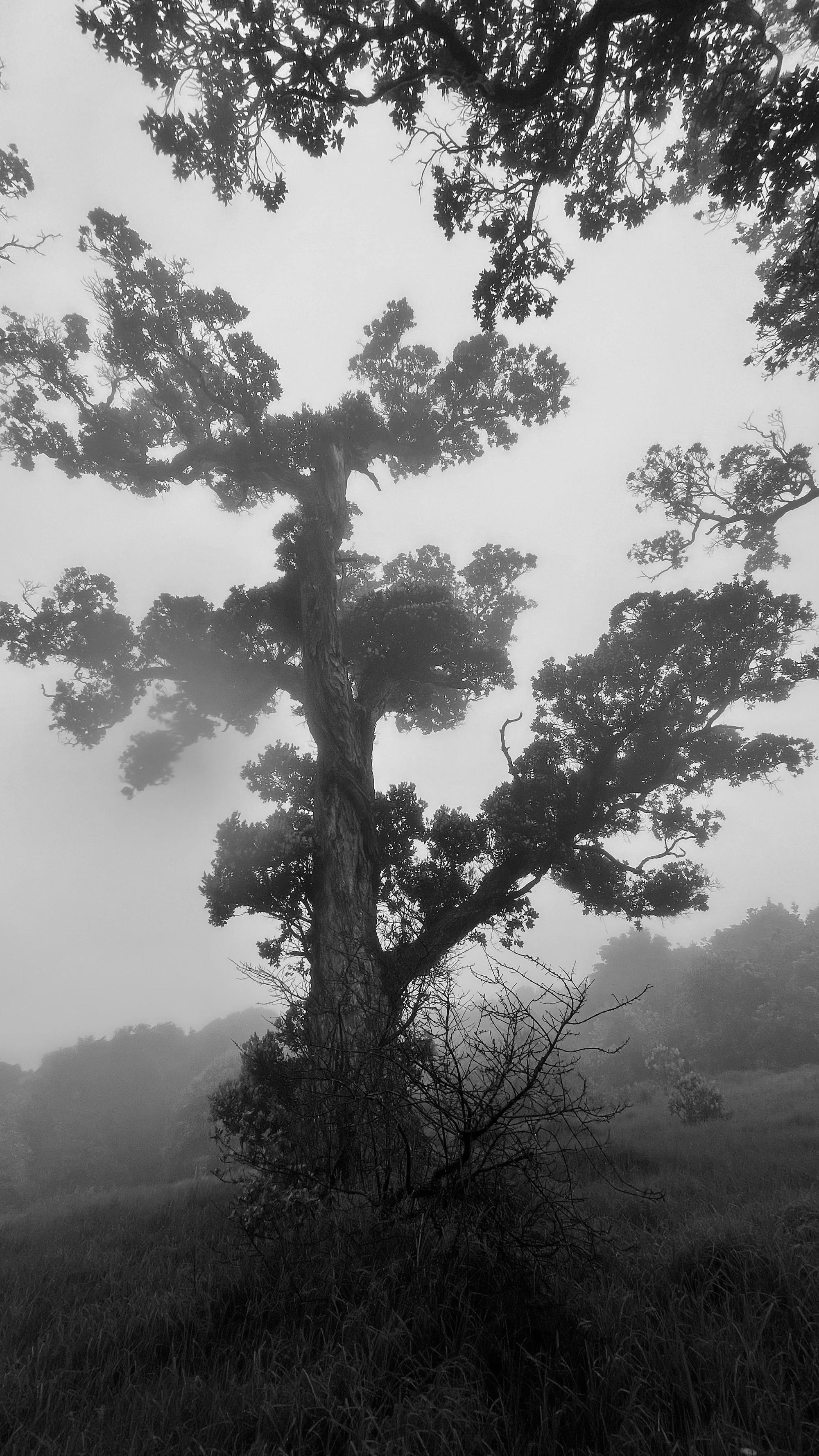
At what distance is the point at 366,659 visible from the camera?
14.9 metres

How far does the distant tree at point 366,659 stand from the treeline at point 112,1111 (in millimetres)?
19533

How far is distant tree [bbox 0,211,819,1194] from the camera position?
38.3ft

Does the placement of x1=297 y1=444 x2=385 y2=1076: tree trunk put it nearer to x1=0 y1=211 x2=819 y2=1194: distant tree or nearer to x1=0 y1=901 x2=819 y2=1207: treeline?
x1=0 y1=211 x2=819 y2=1194: distant tree

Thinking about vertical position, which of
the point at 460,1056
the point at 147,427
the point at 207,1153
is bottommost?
the point at 207,1153

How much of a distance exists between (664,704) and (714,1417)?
12283mm

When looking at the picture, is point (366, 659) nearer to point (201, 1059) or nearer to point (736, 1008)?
point (736, 1008)

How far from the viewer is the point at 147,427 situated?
16984 mm

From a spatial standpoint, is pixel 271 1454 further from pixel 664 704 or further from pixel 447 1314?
pixel 664 704

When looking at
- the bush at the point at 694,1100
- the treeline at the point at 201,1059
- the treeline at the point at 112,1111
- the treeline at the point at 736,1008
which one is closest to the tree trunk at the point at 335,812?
the bush at the point at 694,1100

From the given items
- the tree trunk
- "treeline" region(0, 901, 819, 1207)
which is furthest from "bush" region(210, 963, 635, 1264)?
"treeline" region(0, 901, 819, 1207)

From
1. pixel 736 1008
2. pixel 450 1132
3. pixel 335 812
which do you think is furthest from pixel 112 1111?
pixel 450 1132

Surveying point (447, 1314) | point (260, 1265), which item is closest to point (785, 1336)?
point (447, 1314)

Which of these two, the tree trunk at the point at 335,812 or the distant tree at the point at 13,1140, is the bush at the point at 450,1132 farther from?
the distant tree at the point at 13,1140

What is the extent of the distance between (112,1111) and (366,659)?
36716 mm
